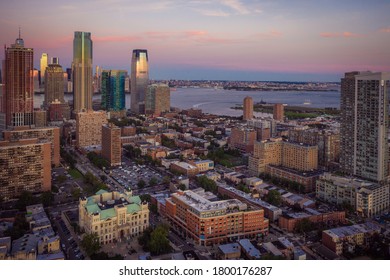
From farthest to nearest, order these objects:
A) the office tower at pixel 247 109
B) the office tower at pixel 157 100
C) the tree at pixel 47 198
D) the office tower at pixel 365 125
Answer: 1. the office tower at pixel 157 100
2. the office tower at pixel 247 109
3. the office tower at pixel 365 125
4. the tree at pixel 47 198

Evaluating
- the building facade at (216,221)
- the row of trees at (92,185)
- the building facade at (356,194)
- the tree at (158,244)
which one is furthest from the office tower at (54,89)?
the tree at (158,244)

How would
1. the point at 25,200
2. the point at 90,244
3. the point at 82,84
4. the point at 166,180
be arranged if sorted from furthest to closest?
the point at 82,84, the point at 166,180, the point at 25,200, the point at 90,244

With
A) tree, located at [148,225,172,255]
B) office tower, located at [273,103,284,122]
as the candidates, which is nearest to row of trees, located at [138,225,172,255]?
tree, located at [148,225,172,255]

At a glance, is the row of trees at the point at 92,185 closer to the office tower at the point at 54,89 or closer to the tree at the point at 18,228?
the tree at the point at 18,228

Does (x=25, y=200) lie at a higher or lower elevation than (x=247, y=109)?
lower

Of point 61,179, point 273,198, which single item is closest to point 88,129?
point 61,179

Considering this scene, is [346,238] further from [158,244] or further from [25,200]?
[25,200]
